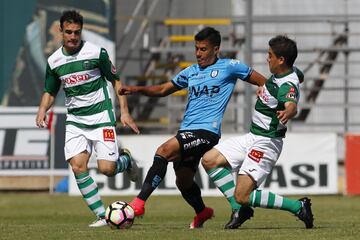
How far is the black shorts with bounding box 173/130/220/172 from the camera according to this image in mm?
12180

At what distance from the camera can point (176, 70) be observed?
89.5 feet

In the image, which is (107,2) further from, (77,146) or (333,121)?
(77,146)

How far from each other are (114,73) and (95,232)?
231cm

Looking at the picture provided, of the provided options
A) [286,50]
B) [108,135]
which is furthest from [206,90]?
[108,135]

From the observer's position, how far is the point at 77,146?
42.6 ft

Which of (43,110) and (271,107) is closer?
(271,107)

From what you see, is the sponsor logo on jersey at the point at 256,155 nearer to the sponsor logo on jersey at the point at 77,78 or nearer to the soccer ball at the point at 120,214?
the soccer ball at the point at 120,214

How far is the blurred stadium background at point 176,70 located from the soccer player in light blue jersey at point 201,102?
30.8 ft

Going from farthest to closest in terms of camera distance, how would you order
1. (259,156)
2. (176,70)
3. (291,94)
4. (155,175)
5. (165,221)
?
(176,70), (165,221), (155,175), (259,156), (291,94)

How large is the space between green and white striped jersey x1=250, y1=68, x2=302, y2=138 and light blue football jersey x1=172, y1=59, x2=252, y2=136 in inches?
26.8

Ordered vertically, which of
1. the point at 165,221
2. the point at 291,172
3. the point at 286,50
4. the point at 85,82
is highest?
the point at 286,50

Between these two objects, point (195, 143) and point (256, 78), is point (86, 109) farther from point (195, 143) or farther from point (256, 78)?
point (256, 78)

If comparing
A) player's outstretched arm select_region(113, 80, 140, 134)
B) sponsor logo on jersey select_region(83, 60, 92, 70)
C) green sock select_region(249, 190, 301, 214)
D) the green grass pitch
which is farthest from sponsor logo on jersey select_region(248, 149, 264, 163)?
sponsor logo on jersey select_region(83, 60, 92, 70)

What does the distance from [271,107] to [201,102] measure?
1.05 metres
